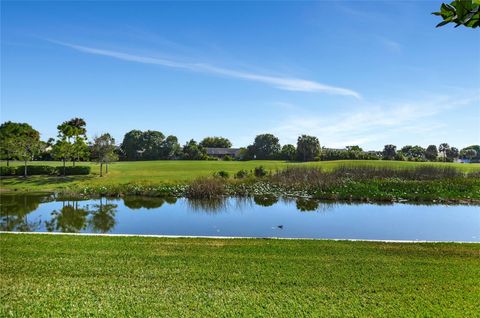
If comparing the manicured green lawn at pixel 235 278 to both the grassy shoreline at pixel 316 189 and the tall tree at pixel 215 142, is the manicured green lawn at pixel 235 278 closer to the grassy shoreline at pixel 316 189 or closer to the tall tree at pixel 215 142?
the grassy shoreline at pixel 316 189

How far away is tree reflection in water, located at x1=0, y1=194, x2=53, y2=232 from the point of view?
13.3 m

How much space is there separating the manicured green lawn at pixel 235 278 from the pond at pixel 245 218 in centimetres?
344

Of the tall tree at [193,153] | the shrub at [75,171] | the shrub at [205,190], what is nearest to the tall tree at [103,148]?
the shrub at [75,171]

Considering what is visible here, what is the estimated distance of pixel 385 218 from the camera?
51.1 ft

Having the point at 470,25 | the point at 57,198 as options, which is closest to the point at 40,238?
the point at 470,25

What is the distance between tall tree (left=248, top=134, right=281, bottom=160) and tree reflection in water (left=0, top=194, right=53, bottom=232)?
52.7m

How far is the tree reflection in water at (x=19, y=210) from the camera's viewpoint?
43.5 feet

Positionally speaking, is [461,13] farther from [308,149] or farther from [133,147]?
[133,147]

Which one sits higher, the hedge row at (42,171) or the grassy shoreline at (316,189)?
the hedge row at (42,171)

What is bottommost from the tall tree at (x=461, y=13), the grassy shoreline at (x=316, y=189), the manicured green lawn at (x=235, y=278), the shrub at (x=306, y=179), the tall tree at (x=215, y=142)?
the manicured green lawn at (x=235, y=278)

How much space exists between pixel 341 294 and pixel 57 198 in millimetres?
19881

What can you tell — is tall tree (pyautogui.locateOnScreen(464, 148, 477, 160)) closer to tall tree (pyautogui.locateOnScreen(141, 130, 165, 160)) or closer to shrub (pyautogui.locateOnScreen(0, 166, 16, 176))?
tall tree (pyautogui.locateOnScreen(141, 130, 165, 160))

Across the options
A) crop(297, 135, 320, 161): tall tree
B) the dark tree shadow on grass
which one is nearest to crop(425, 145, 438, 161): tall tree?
crop(297, 135, 320, 161): tall tree

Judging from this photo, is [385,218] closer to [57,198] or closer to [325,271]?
[325,271]
